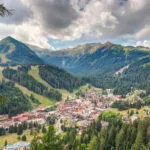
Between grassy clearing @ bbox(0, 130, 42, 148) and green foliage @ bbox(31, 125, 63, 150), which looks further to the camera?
grassy clearing @ bbox(0, 130, 42, 148)

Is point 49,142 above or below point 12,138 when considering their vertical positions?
above

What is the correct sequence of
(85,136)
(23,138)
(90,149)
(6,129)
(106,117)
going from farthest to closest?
(106,117) < (6,129) < (23,138) < (85,136) < (90,149)

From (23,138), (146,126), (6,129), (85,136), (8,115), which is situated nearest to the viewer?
(146,126)

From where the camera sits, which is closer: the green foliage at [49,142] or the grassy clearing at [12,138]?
the green foliage at [49,142]

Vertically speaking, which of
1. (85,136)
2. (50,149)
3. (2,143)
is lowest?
(2,143)

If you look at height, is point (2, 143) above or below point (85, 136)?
below

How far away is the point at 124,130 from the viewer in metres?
92.1

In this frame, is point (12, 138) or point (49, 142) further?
point (12, 138)

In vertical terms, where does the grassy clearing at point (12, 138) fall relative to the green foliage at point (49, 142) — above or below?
below

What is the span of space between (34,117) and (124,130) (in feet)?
336

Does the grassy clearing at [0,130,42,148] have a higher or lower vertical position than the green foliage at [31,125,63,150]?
lower

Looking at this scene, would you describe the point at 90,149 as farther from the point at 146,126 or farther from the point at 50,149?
the point at 50,149

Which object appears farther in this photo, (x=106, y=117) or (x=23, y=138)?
(x=106, y=117)

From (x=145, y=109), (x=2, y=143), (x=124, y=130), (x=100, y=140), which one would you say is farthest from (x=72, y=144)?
(x=145, y=109)
